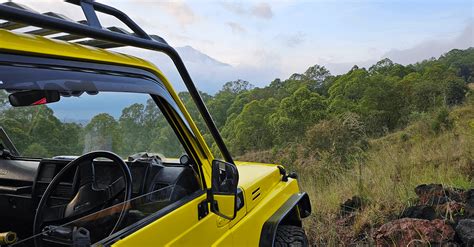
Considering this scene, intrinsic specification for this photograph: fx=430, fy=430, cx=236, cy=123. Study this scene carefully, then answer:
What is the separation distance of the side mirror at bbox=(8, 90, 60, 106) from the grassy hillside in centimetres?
348

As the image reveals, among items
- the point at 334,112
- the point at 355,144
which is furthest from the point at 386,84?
the point at 355,144

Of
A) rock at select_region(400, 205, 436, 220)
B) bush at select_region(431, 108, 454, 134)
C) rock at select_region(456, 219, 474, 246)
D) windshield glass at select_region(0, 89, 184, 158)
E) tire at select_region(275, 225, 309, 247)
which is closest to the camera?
windshield glass at select_region(0, 89, 184, 158)

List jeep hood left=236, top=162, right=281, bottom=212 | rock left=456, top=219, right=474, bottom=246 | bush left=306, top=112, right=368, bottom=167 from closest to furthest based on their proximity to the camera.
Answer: jeep hood left=236, top=162, right=281, bottom=212
rock left=456, top=219, right=474, bottom=246
bush left=306, top=112, right=368, bottom=167

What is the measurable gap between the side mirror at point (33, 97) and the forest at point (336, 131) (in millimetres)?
40

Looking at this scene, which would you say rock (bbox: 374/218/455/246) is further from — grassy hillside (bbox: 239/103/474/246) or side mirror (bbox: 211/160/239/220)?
side mirror (bbox: 211/160/239/220)

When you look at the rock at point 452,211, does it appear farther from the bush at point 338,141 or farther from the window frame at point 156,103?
the bush at point 338,141

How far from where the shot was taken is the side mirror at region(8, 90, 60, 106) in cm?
151

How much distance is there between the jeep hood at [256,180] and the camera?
2.59 metres

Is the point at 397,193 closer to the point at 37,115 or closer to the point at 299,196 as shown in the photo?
the point at 299,196

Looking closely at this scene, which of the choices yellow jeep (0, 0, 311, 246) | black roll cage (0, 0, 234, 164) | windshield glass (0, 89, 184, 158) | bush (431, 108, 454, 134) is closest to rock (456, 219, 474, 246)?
yellow jeep (0, 0, 311, 246)

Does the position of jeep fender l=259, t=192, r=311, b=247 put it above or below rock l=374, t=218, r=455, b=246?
above

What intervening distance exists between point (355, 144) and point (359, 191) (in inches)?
141

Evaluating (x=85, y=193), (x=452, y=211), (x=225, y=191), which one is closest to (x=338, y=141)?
(x=452, y=211)

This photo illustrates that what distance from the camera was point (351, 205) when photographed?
5.46 meters
